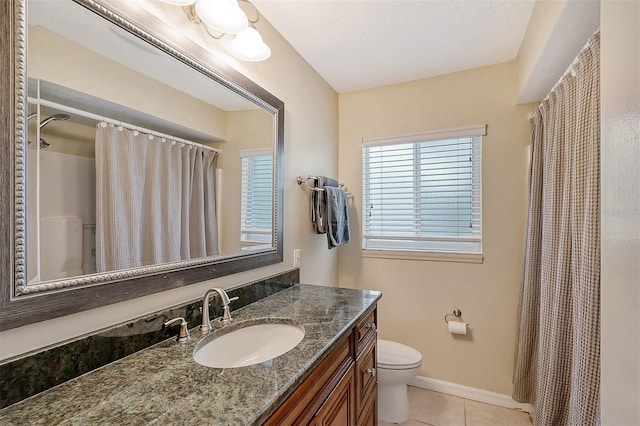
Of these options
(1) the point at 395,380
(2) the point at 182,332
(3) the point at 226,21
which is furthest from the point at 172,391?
(1) the point at 395,380

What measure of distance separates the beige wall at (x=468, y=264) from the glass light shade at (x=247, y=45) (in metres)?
1.35

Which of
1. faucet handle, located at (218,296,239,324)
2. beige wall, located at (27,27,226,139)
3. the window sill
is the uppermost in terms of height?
beige wall, located at (27,27,226,139)

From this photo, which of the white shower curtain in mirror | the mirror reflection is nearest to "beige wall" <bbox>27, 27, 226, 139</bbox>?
the mirror reflection

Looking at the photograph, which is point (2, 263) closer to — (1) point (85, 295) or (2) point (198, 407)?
(1) point (85, 295)

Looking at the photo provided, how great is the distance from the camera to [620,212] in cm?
63

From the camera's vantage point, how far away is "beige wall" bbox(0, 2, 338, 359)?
781mm

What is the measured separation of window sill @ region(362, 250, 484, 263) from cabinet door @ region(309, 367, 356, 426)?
1.29 meters

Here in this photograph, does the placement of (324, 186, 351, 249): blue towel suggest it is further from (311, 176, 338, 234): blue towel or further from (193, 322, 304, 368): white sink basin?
(193, 322, 304, 368): white sink basin

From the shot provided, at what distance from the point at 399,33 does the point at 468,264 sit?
1644 mm

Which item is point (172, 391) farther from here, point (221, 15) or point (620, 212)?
point (221, 15)

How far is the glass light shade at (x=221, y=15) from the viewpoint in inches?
43.5

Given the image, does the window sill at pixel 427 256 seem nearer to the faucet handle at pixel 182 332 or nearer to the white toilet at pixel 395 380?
the white toilet at pixel 395 380

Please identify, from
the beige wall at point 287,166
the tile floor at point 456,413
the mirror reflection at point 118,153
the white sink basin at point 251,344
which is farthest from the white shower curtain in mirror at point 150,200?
the tile floor at point 456,413

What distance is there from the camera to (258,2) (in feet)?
4.98
